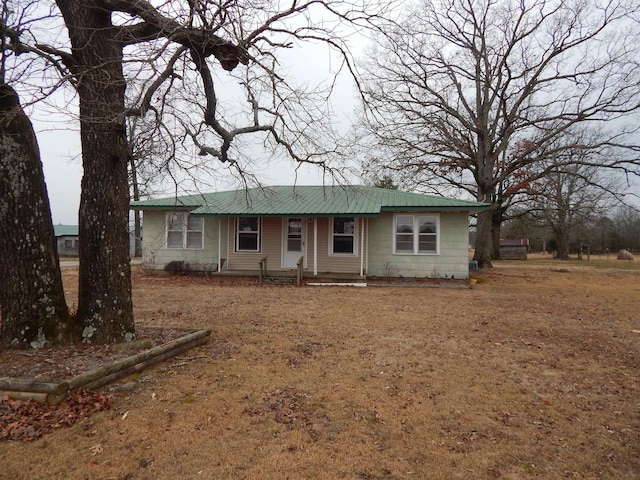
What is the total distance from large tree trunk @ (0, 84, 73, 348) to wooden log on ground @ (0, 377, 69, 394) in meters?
1.15

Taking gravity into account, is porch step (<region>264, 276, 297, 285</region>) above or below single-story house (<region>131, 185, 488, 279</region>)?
below

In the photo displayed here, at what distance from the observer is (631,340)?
6.84m

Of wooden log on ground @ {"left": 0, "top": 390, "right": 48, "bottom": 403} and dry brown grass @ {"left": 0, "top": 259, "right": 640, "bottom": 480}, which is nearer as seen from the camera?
dry brown grass @ {"left": 0, "top": 259, "right": 640, "bottom": 480}

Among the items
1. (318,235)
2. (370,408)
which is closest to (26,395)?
(370,408)

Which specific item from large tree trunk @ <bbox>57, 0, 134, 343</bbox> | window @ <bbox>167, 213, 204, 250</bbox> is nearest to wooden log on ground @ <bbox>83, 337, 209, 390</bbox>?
large tree trunk @ <bbox>57, 0, 134, 343</bbox>

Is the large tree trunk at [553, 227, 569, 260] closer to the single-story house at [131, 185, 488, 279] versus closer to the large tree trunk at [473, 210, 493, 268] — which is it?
the large tree trunk at [473, 210, 493, 268]

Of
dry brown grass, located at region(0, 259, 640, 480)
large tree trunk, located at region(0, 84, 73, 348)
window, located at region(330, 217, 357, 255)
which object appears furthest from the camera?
window, located at region(330, 217, 357, 255)

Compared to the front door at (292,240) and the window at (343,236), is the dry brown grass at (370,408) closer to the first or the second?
the window at (343,236)

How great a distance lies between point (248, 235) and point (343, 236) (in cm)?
369

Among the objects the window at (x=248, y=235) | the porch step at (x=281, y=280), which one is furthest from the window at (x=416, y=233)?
the window at (x=248, y=235)

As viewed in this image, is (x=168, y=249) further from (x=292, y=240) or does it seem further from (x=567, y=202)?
(x=567, y=202)

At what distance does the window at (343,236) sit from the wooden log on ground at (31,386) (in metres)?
12.2

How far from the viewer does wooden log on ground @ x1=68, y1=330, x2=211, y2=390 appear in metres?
4.06

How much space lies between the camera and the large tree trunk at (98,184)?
5.41 meters
